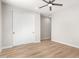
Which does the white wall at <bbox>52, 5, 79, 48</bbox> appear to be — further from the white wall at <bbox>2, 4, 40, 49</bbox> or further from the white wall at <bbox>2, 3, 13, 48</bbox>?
the white wall at <bbox>2, 3, 13, 48</bbox>

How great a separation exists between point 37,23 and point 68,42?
2705mm

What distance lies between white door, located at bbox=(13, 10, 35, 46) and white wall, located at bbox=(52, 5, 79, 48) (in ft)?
6.67

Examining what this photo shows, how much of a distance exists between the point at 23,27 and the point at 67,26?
10.0 feet

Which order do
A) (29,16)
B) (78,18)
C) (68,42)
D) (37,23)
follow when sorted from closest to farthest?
(78,18) < (68,42) < (29,16) < (37,23)

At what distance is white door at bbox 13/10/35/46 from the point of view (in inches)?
171

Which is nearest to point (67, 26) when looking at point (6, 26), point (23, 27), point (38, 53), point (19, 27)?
point (38, 53)

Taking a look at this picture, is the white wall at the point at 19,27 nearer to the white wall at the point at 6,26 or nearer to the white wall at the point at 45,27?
the white wall at the point at 6,26

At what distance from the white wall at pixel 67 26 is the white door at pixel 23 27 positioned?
6.67ft

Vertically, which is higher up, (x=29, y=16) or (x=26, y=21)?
(x=29, y=16)

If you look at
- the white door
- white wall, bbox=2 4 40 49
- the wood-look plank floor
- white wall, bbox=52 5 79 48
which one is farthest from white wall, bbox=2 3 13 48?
white wall, bbox=52 5 79 48

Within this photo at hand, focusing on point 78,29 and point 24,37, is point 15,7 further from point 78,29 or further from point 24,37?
point 78,29

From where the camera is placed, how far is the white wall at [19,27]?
12.8 feet

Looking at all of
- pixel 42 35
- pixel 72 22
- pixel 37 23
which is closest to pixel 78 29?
pixel 72 22

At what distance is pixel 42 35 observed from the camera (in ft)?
21.7
